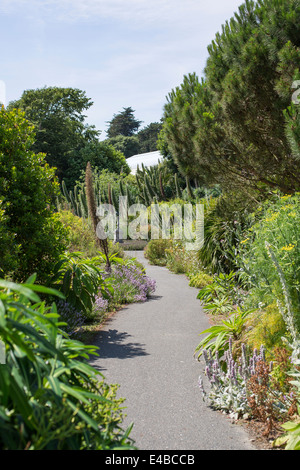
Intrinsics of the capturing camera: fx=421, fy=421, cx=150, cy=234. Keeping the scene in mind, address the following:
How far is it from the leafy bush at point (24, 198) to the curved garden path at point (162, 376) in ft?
4.85

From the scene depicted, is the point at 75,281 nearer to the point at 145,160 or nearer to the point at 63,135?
the point at 63,135

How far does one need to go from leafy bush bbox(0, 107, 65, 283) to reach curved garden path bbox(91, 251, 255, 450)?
1480 mm

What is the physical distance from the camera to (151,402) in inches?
155

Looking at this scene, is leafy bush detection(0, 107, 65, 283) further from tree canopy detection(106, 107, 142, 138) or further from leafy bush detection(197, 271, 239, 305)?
tree canopy detection(106, 107, 142, 138)

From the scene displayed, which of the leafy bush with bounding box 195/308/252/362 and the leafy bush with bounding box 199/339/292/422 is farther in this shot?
the leafy bush with bounding box 195/308/252/362

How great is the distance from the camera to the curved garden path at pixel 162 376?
3264mm

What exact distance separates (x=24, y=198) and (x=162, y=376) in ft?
9.09

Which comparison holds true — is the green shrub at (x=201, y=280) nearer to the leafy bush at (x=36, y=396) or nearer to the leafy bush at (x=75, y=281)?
the leafy bush at (x=75, y=281)

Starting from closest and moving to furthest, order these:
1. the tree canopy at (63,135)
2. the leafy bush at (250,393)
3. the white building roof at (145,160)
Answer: the leafy bush at (250,393) < the tree canopy at (63,135) < the white building roof at (145,160)

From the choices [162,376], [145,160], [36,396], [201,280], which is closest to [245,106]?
[201,280]

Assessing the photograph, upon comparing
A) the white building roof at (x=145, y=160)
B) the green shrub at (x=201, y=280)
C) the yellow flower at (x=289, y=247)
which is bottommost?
the green shrub at (x=201, y=280)

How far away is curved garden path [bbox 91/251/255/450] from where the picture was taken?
3264 mm

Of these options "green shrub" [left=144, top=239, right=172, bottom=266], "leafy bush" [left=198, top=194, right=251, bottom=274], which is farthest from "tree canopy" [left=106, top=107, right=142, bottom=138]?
"leafy bush" [left=198, top=194, right=251, bottom=274]

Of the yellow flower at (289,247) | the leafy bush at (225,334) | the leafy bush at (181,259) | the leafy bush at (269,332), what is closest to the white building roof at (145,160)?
the leafy bush at (181,259)
